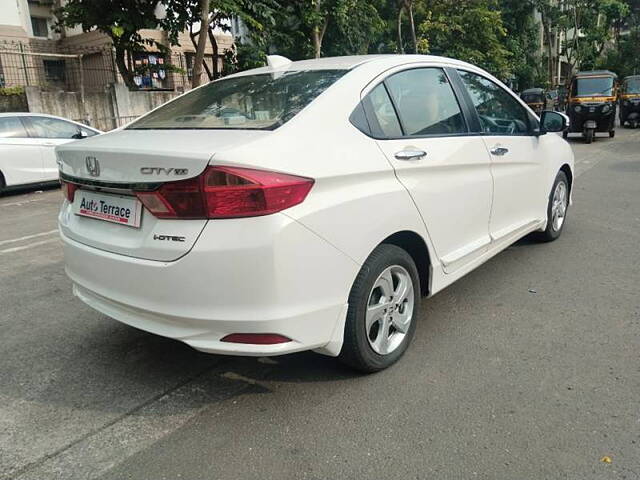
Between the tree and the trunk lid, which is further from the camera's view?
the tree

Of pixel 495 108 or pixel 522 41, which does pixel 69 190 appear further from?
pixel 522 41

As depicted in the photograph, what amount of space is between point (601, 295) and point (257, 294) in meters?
2.91

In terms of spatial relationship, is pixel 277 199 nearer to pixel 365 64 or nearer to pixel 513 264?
pixel 365 64

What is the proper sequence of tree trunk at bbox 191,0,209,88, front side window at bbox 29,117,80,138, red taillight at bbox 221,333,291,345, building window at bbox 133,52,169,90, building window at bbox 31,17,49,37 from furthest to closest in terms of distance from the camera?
building window at bbox 31,17,49,37
building window at bbox 133,52,169,90
tree trunk at bbox 191,0,209,88
front side window at bbox 29,117,80,138
red taillight at bbox 221,333,291,345

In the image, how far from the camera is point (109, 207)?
8.87 feet

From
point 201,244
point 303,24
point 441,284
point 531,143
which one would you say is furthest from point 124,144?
point 303,24

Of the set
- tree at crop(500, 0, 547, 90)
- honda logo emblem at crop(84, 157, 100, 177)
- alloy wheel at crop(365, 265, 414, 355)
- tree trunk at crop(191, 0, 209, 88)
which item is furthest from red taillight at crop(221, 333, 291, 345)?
tree at crop(500, 0, 547, 90)

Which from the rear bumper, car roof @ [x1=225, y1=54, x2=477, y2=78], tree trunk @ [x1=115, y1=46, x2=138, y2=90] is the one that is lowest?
the rear bumper

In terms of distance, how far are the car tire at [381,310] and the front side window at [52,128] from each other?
29.5ft

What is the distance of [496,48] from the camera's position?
26000 mm

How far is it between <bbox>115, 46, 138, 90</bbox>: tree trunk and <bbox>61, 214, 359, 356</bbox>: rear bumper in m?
13.6

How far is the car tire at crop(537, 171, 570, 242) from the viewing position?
17.2 feet

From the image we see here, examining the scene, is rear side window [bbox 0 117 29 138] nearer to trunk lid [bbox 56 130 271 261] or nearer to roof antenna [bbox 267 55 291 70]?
roof antenna [bbox 267 55 291 70]

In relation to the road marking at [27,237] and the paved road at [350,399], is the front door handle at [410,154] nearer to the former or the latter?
the paved road at [350,399]
